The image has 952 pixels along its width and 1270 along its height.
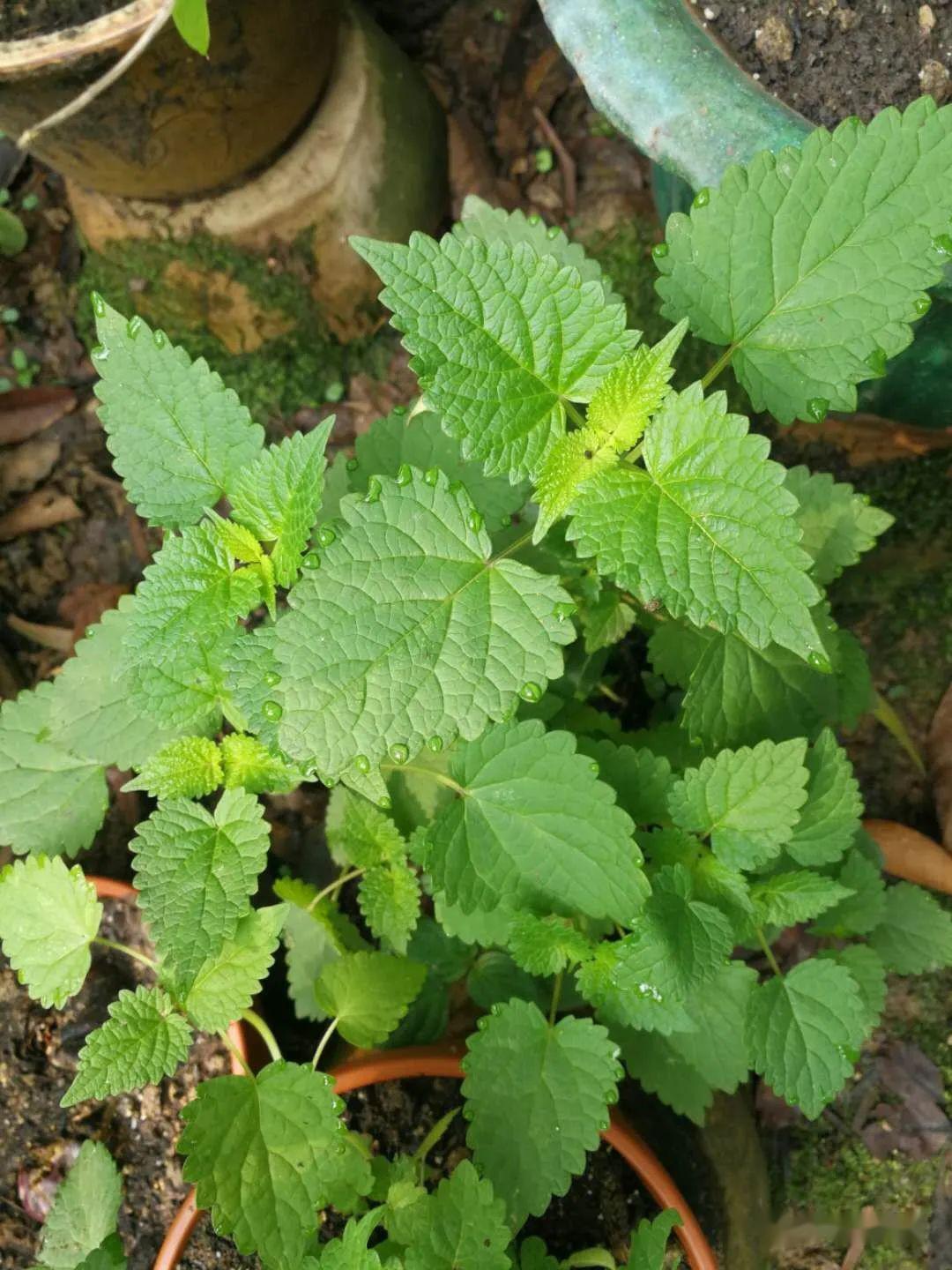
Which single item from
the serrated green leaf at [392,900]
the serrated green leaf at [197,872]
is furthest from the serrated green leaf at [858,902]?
the serrated green leaf at [197,872]

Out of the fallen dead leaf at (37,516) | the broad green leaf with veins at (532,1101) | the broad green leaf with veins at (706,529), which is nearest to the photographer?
the broad green leaf with veins at (706,529)

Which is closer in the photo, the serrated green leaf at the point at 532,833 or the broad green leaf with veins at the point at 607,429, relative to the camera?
the broad green leaf with veins at the point at 607,429

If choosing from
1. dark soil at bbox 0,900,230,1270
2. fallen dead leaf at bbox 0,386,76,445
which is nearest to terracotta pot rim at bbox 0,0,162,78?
fallen dead leaf at bbox 0,386,76,445

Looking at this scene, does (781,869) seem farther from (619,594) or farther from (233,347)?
(233,347)

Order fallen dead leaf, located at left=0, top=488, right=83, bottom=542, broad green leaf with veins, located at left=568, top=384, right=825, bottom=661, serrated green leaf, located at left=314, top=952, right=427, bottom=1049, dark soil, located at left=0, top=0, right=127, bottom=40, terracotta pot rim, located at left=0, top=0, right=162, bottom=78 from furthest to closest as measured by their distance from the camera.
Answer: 1. fallen dead leaf, located at left=0, top=488, right=83, bottom=542
2. dark soil, located at left=0, top=0, right=127, bottom=40
3. terracotta pot rim, located at left=0, top=0, right=162, bottom=78
4. serrated green leaf, located at left=314, top=952, right=427, bottom=1049
5. broad green leaf with veins, located at left=568, top=384, right=825, bottom=661

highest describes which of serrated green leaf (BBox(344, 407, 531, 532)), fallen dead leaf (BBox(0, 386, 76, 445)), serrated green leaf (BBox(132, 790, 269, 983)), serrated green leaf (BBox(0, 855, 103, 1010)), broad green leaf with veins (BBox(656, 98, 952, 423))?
broad green leaf with veins (BBox(656, 98, 952, 423))

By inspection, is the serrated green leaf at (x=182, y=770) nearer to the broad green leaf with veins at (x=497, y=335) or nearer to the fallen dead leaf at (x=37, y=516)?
the broad green leaf with veins at (x=497, y=335)

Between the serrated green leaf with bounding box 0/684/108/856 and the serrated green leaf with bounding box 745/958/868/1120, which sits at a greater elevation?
the serrated green leaf with bounding box 745/958/868/1120

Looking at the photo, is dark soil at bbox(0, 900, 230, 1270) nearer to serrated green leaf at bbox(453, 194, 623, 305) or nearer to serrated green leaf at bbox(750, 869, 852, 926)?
serrated green leaf at bbox(750, 869, 852, 926)
